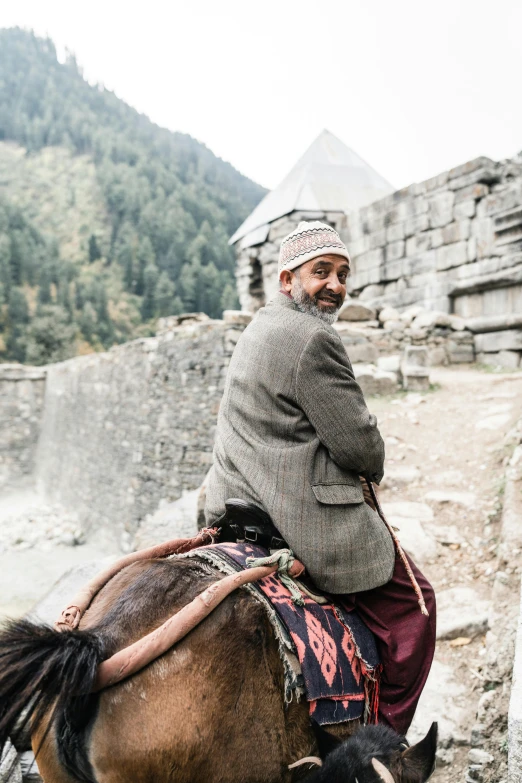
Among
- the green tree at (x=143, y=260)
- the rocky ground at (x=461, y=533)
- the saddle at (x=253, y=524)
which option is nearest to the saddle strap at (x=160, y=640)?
the saddle at (x=253, y=524)

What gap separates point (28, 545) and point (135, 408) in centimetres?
529

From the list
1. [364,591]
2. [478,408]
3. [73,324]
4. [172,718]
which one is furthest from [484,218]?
[73,324]

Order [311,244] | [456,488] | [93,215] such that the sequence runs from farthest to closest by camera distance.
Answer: [93,215] → [456,488] → [311,244]

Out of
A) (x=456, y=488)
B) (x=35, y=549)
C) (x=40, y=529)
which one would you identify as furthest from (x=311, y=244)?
(x=40, y=529)

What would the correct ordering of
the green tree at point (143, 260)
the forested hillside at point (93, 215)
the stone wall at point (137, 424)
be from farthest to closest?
the green tree at point (143, 260) → the forested hillside at point (93, 215) → the stone wall at point (137, 424)

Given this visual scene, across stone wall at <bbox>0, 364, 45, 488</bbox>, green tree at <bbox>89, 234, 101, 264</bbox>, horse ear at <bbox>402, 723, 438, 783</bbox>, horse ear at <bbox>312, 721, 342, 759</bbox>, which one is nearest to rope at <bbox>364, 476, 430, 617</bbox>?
horse ear at <bbox>402, 723, 438, 783</bbox>

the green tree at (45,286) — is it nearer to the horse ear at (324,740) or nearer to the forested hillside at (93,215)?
the forested hillside at (93,215)

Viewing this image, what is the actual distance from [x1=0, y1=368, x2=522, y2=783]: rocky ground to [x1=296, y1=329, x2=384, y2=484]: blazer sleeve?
4.39ft

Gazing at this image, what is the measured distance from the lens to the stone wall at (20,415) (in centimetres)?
1881

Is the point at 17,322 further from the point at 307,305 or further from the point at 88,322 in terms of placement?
the point at 307,305

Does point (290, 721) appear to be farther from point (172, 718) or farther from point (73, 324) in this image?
point (73, 324)

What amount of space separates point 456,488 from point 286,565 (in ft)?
11.6

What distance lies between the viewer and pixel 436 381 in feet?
25.4

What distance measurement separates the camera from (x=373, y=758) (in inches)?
55.9
